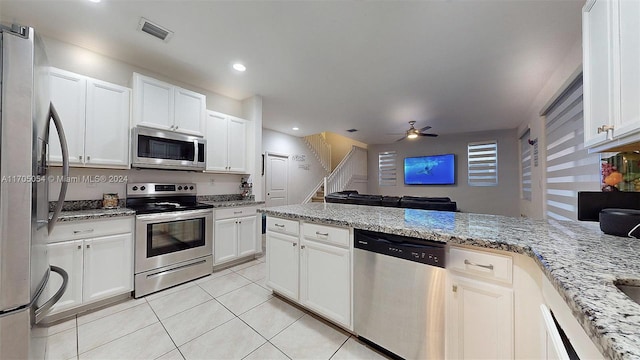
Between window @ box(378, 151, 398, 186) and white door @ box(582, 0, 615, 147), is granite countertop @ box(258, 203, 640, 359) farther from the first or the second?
window @ box(378, 151, 398, 186)

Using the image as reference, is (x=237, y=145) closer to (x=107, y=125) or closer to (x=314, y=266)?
(x=107, y=125)

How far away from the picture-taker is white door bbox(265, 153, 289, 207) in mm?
5711

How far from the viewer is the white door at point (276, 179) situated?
5711 millimetres

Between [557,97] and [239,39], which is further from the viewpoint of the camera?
[557,97]

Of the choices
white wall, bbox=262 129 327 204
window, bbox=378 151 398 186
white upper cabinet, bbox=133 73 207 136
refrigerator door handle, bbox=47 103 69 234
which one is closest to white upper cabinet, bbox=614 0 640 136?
refrigerator door handle, bbox=47 103 69 234

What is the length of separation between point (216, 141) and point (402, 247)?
2910 millimetres

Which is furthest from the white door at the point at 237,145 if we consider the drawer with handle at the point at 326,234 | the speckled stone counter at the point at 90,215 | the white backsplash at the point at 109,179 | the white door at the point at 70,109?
the drawer with handle at the point at 326,234

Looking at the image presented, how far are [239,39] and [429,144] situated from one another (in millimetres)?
6051

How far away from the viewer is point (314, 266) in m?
1.81

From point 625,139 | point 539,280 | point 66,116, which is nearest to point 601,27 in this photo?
point 625,139

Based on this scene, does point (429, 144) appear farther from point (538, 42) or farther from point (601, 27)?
point (601, 27)

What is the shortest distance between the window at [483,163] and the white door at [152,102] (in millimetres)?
6838

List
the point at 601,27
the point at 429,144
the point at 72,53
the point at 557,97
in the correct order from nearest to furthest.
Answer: the point at 601,27 → the point at 72,53 → the point at 557,97 → the point at 429,144

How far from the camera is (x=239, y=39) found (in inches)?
86.4
